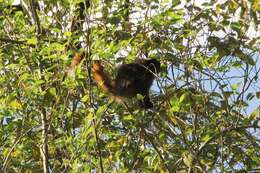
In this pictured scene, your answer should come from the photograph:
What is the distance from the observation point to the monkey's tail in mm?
5156

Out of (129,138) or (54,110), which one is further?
(129,138)

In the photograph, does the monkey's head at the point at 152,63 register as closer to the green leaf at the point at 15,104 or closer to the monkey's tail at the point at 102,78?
the monkey's tail at the point at 102,78

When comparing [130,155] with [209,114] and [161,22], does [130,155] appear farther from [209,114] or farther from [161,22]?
[161,22]

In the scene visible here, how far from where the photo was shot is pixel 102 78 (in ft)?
17.1

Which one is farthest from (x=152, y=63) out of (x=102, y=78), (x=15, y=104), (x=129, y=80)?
(x=15, y=104)

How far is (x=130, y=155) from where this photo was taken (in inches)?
199

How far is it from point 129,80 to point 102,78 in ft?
1.75

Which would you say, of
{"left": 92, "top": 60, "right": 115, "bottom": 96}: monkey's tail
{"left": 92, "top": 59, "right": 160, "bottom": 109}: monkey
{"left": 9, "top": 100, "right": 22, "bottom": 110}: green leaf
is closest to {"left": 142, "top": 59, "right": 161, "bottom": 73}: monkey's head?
{"left": 92, "top": 59, "right": 160, "bottom": 109}: monkey

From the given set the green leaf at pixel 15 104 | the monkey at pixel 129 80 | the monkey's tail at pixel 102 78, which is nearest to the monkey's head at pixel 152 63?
the monkey at pixel 129 80

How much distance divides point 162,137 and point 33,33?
4.77 ft

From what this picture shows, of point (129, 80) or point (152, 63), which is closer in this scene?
point (152, 63)

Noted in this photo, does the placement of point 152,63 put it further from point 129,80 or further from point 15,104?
point 15,104

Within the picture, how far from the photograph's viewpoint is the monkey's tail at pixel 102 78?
16.9 ft

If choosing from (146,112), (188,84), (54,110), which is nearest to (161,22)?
(188,84)
